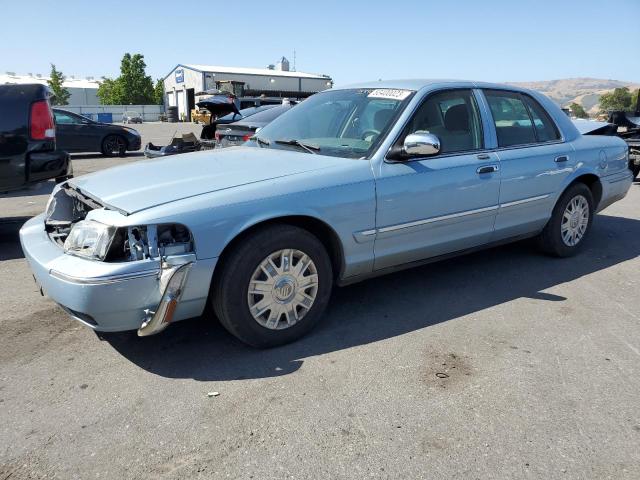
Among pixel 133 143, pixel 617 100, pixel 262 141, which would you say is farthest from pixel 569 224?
pixel 617 100

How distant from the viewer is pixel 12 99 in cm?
512

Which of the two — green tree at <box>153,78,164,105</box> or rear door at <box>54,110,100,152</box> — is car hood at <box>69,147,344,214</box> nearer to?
rear door at <box>54,110,100,152</box>

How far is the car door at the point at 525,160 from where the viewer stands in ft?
14.0

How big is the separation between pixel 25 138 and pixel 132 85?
73794 mm

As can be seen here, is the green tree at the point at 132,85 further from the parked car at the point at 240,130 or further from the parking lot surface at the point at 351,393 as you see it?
the parking lot surface at the point at 351,393

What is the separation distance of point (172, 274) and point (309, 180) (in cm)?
103

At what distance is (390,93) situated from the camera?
3.96 meters

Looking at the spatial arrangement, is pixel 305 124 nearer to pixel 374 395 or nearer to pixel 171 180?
pixel 171 180

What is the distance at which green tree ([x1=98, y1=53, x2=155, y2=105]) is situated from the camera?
235 ft

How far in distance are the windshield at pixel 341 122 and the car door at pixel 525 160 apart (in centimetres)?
100

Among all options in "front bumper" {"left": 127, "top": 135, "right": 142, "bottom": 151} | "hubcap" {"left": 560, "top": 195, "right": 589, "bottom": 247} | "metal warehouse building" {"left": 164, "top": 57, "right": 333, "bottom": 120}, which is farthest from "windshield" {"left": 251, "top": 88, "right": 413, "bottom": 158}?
"metal warehouse building" {"left": 164, "top": 57, "right": 333, "bottom": 120}

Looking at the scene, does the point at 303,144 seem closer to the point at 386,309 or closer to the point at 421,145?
the point at 421,145

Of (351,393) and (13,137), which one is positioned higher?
(13,137)

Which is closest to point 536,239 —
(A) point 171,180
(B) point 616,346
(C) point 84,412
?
(B) point 616,346
